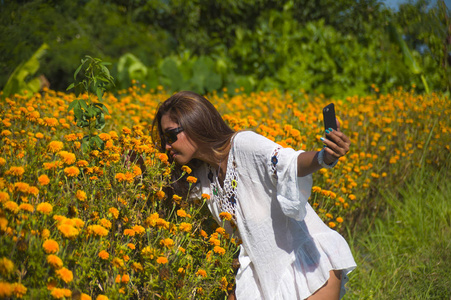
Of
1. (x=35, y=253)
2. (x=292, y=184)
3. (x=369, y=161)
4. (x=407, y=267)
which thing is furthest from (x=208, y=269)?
(x=369, y=161)

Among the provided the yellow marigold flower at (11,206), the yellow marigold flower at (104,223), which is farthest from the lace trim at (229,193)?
the yellow marigold flower at (11,206)

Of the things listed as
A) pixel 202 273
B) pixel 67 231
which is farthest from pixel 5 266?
pixel 202 273

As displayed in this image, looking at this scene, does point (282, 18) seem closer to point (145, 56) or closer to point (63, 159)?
point (145, 56)

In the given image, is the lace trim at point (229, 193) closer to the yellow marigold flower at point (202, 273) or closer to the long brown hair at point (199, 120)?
the long brown hair at point (199, 120)

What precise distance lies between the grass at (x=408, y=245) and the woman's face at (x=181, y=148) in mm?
1516

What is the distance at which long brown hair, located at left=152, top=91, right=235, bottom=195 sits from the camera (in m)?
2.20

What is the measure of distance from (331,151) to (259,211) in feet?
1.96

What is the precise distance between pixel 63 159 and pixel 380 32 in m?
8.45

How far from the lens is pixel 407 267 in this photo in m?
3.08

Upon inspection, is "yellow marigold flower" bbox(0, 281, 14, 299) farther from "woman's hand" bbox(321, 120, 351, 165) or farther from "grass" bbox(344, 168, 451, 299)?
"grass" bbox(344, 168, 451, 299)

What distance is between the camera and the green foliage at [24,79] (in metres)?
4.92

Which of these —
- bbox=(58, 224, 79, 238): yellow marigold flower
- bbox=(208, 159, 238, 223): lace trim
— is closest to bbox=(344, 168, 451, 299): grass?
bbox=(208, 159, 238, 223): lace trim

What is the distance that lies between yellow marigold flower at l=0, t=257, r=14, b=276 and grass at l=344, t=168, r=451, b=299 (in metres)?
2.23

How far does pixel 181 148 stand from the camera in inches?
86.1
